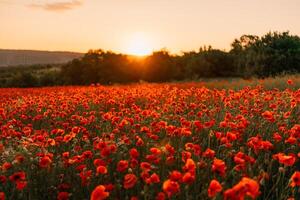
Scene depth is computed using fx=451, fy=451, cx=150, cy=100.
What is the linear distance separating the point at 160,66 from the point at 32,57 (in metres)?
75.1

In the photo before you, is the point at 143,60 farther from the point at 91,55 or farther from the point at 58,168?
the point at 58,168

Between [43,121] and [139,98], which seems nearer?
[43,121]

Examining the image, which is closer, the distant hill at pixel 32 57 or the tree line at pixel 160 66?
the tree line at pixel 160 66

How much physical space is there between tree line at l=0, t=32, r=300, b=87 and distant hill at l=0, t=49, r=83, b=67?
6225cm

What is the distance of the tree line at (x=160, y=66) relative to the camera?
33.3 meters

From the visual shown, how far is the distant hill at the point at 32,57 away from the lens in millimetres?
98200

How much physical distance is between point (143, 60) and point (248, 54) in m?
8.30

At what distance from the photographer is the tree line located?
1312 inches

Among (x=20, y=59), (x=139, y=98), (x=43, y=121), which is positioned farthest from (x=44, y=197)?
(x=20, y=59)

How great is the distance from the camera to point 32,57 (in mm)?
103875

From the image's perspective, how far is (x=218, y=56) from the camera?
130 ft

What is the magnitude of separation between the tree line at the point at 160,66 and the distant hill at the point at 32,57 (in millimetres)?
62249

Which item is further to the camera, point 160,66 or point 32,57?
point 32,57

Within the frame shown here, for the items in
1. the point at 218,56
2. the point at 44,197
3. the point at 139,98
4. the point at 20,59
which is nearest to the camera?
the point at 44,197
